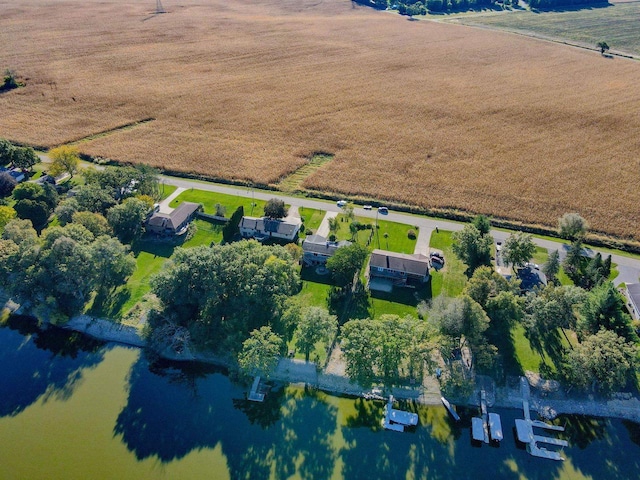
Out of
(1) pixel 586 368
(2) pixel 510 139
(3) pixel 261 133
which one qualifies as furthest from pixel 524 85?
(1) pixel 586 368

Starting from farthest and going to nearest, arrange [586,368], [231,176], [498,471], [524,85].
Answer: [524,85], [231,176], [586,368], [498,471]

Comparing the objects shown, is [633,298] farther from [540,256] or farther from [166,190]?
[166,190]

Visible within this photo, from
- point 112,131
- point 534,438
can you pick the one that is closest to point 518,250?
point 534,438

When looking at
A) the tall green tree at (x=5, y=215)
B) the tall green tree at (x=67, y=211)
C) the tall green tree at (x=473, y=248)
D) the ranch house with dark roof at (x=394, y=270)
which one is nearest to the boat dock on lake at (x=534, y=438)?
the ranch house with dark roof at (x=394, y=270)

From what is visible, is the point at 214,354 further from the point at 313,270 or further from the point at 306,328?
the point at 313,270

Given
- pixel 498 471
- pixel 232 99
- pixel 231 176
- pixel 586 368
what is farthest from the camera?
pixel 232 99

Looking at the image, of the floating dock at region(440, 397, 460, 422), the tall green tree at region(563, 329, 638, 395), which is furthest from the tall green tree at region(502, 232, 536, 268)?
the floating dock at region(440, 397, 460, 422)

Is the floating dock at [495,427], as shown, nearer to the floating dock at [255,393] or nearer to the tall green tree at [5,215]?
the floating dock at [255,393]
